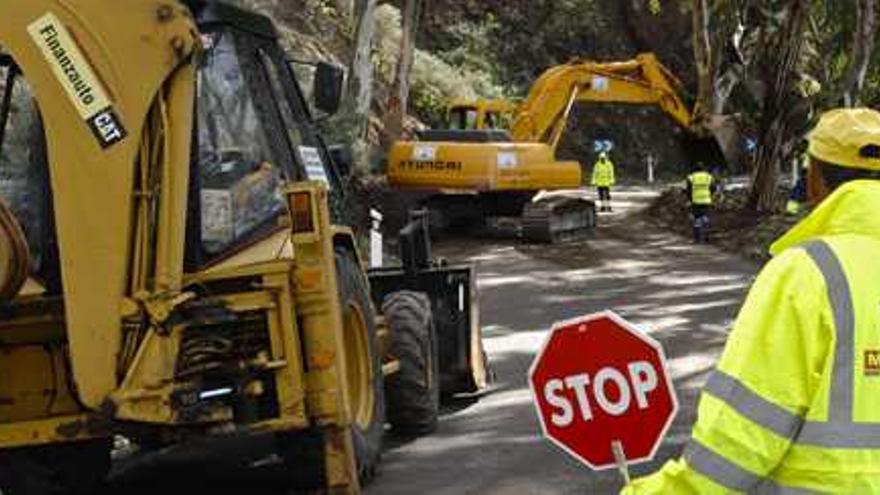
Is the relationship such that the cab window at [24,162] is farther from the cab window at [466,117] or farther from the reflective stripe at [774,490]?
the cab window at [466,117]

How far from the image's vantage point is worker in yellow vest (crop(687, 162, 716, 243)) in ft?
86.8

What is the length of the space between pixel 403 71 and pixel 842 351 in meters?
25.5

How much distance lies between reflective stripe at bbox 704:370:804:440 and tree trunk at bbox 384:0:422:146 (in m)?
25.5

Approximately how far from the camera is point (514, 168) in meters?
24.8

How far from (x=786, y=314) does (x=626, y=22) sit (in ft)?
182

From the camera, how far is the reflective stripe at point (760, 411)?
2.95 meters

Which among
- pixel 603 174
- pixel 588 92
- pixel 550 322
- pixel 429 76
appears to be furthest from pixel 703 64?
pixel 550 322

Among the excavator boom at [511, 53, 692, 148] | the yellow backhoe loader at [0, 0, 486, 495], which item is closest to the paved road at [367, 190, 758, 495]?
the yellow backhoe loader at [0, 0, 486, 495]

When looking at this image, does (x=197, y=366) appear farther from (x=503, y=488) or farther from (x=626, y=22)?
(x=626, y=22)

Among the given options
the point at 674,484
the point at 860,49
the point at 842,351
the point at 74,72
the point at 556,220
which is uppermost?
the point at 74,72

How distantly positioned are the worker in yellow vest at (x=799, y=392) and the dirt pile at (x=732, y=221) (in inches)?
796

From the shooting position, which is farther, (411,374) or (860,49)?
(860,49)

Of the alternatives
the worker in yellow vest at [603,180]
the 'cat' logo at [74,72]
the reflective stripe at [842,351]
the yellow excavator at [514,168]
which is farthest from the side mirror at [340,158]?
the worker in yellow vest at [603,180]

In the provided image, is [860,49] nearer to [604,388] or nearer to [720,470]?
[604,388]
